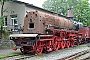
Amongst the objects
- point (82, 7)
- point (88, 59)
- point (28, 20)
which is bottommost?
point (88, 59)

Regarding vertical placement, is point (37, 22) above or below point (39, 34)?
above

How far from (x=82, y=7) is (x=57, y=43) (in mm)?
26338

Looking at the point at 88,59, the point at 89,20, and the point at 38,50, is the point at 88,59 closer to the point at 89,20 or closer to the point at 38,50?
the point at 38,50

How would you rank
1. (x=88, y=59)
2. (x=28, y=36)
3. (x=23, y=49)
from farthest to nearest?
(x=23, y=49) < (x=28, y=36) < (x=88, y=59)

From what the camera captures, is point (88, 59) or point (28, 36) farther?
point (28, 36)

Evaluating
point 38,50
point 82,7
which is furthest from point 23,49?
point 82,7

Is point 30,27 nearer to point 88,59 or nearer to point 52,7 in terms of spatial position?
point 88,59

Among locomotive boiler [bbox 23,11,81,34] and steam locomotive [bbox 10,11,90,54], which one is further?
locomotive boiler [bbox 23,11,81,34]

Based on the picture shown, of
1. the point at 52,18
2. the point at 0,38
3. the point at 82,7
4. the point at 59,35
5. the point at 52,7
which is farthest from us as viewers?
the point at 52,7

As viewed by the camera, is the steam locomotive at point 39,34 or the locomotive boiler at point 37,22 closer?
the steam locomotive at point 39,34

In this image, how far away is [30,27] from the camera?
1445cm

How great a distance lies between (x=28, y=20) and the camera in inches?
567

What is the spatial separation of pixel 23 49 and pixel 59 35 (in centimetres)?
→ 401

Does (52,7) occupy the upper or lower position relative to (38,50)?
upper
